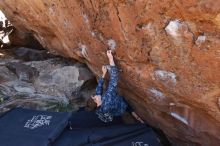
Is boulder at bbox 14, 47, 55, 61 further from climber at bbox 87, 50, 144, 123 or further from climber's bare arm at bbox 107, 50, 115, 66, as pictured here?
climber's bare arm at bbox 107, 50, 115, 66

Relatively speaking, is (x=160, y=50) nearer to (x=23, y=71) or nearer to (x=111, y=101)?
(x=111, y=101)

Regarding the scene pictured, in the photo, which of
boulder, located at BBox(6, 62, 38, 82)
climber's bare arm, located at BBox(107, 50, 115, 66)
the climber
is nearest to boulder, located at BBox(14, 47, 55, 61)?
boulder, located at BBox(6, 62, 38, 82)

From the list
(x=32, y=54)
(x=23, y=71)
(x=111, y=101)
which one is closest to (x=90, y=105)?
(x=111, y=101)

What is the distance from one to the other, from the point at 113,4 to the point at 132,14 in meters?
0.24

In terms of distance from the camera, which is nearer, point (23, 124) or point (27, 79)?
point (23, 124)

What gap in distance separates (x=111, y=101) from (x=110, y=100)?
0.08ft

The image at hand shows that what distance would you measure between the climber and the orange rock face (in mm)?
102

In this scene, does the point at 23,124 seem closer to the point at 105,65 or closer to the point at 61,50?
the point at 105,65

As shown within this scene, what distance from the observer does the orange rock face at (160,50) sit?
338 centimetres

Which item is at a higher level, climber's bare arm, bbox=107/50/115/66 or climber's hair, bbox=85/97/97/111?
climber's bare arm, bbox=107/50/115/66

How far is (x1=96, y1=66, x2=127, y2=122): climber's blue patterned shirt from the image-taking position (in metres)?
4.33

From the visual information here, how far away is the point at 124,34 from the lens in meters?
3.92

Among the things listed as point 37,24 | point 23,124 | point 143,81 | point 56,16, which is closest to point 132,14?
point 143,81

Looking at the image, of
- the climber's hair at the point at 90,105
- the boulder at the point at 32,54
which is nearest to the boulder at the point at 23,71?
the boulder at the point at 32,54
